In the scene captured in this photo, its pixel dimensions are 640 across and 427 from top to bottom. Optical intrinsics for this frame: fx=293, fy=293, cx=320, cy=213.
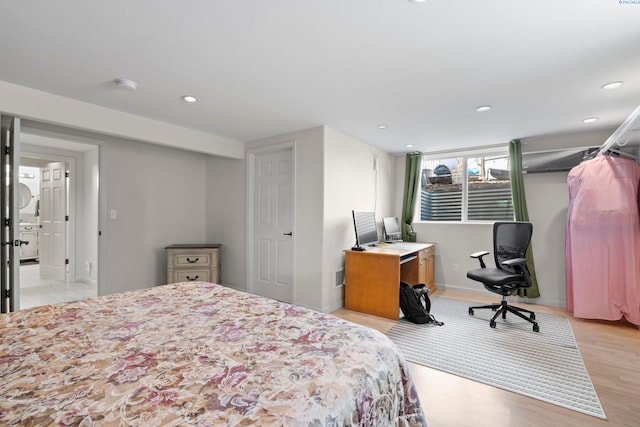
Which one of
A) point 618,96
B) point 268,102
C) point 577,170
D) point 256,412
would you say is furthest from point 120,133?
point 577,170

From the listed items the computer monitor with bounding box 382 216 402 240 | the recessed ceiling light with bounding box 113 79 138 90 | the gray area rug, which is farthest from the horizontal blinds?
the recessed ceiling light with bounding box 113 79 138 90

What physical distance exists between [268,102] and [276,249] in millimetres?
1986

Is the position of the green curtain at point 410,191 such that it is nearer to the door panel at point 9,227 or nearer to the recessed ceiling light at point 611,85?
the recessed ceiling light at point 611,85

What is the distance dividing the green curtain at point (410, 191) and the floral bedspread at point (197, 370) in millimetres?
3762

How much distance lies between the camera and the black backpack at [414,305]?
3.25 metres

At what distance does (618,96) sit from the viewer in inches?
102

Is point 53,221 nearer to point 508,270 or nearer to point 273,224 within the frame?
point 273,224

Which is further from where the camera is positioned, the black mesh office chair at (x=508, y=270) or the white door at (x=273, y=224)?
the white door at (x=273, y=224)

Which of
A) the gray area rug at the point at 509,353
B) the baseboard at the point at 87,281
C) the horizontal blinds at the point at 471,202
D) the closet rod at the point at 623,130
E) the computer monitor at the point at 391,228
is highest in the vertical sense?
the closet rod at the point at 623,130

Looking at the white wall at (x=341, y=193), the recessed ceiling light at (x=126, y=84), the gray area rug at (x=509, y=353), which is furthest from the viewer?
the white wall at (x=341, y=193)

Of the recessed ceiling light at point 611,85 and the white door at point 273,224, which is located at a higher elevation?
the recessed ceiling light at point 611,85

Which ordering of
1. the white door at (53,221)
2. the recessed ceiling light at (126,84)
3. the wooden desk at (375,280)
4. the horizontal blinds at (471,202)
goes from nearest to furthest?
the recessed ceiling light at (126,84)
the wooden desk at (375,280)
the horizontal blinds at (471,202)
the white door at (53,221)

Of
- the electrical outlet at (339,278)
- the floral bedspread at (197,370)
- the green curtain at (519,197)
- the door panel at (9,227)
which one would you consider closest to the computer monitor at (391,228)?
the electrical outlet at (339,278)

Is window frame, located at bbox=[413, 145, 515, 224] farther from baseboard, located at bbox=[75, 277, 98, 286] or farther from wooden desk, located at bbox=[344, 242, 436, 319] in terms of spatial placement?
baseboard, located at bbox=[75, 277, 98, 286]
